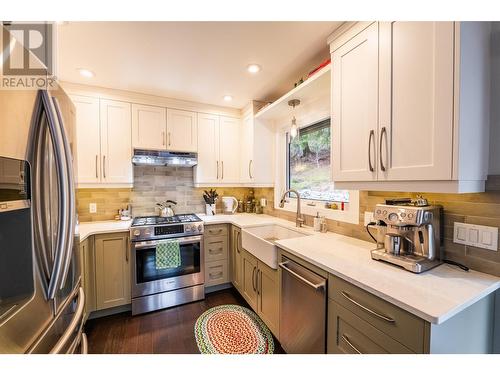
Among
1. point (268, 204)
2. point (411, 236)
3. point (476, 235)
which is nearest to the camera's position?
point (476, 235)

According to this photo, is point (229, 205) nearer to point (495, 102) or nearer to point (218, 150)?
point (218, 150)

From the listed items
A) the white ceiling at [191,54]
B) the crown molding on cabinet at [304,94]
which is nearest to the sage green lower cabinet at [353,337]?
the crown molding on cabinet at [304,94]

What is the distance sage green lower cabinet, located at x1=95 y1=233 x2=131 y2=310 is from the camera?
1931 mm

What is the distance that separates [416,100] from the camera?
0.96m

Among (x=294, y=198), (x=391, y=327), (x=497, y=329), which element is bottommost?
(x=497, y=329)

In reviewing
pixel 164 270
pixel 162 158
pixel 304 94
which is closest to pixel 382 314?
pixel 304 94

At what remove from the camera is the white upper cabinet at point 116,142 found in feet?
7.18

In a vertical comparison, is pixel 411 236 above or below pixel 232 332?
above

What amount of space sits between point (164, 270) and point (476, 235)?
7.91 ft

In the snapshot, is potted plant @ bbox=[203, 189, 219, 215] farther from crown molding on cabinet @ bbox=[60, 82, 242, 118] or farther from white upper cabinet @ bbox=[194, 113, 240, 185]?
crown molding on cabinet @ bbox=[60, 82, 242, 118]

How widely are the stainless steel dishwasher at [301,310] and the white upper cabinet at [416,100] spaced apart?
0.75m

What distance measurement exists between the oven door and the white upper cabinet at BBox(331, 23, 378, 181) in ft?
5.53

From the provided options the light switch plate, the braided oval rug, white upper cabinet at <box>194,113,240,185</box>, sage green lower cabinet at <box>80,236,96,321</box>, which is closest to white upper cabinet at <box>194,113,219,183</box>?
white upper cabinet at <box>194,113,240,185</box>
